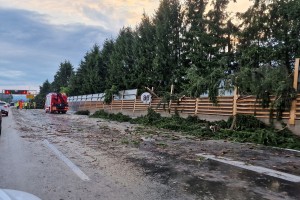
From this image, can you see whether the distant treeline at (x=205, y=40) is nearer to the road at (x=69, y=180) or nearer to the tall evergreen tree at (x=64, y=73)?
the road at (x=69, y=180)

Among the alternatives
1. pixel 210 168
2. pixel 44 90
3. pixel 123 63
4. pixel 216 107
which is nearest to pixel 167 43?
pixel 123 63

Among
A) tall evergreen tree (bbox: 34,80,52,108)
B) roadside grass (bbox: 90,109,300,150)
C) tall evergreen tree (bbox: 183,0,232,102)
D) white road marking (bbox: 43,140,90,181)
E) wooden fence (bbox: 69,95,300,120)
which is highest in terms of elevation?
tall evergreen tree (bbox: 183,0,232,102)

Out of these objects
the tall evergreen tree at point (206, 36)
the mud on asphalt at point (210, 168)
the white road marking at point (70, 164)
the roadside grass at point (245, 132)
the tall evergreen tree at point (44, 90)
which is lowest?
the white road marking at point (70, 164)

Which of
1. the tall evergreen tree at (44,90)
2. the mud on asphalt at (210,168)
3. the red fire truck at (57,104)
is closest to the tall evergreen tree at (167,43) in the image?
the mud on asphalt at (210,168)

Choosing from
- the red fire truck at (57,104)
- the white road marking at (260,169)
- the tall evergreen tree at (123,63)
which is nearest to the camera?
the white road marking at (260,169)

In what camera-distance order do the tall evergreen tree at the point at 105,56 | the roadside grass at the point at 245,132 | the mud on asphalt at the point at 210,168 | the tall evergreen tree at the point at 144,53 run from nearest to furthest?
the mud on asphalt at the point at 210,168 → the roadside grass at the point at 245,132 → the tall evergreen tree at the point at 144,53 → the tall evergreen tree at the point at 105,56

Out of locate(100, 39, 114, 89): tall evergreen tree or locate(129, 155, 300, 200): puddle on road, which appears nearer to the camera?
locate(129, 155, 300, 200): puddle on road

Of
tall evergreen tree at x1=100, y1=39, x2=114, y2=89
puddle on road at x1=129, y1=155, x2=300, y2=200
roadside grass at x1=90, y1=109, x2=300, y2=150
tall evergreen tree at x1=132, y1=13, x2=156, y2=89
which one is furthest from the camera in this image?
tall evergreen tree at x1=100, y1=39, x2=114, y2=89

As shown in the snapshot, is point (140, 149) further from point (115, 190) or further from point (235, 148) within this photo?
point (115, 190)

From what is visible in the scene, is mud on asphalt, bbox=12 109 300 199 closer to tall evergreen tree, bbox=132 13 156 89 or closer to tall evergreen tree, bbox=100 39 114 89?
tall evergreen tree, bbox=132 13 156 89

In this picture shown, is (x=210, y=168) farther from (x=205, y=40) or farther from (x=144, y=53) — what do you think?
(x=144, y=53)

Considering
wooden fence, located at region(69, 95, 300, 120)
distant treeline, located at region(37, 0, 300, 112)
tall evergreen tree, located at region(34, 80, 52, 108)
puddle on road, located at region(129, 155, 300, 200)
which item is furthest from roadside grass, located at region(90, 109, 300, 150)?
tall evergreen tree, located at region(34, 80, 52, 108)

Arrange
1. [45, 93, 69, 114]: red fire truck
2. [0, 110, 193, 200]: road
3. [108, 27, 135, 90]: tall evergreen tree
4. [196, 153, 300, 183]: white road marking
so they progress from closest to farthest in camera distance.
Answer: [0, 110, 193, 200]: road, [196, 153, 300, 183]: white road marking, [108, 27, 135, 90]: tall evergreen tree, [45, 93, 69, 114]: red fire truck

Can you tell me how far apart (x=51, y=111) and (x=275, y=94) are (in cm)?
3818
